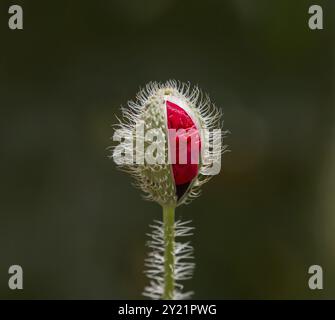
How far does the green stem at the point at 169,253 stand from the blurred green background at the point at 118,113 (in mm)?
1604

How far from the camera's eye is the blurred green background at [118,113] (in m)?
2.60

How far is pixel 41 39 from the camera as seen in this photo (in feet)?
8.89

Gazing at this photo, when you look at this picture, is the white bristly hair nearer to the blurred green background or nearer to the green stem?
the green stem

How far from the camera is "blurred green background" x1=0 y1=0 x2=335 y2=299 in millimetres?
2604

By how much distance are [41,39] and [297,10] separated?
916mm

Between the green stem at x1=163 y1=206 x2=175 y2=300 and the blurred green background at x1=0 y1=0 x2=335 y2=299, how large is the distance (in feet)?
5.26

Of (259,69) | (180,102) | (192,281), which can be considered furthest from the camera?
(259,69)

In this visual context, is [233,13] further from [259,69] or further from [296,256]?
[296,256]

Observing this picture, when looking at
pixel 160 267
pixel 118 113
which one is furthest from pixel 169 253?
pixel 118 113

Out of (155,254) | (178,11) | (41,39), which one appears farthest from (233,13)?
(155,254)

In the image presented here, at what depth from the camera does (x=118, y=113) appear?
2.62m

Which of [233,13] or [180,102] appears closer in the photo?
[180,102]

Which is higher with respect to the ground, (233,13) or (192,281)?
(233,13)

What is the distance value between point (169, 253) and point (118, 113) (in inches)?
66.5
